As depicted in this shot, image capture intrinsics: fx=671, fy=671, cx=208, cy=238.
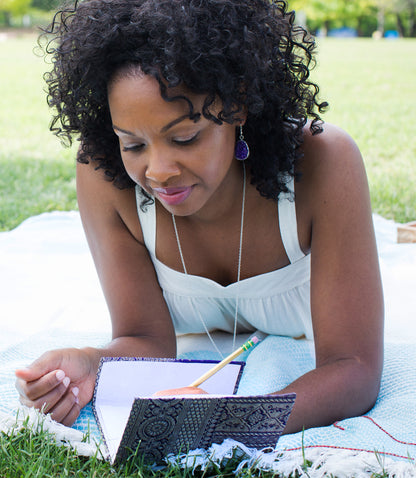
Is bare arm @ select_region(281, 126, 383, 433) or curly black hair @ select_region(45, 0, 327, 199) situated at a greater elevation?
curly black hair @ select_region(45, 0, 327, 199)

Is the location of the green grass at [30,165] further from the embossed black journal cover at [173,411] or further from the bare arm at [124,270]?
the embossed black journal cover at [173,411]

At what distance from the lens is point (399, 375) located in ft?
7.85

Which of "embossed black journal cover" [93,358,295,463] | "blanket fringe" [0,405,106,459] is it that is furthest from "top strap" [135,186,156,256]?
"blanket fringe" [0,405,106,459]

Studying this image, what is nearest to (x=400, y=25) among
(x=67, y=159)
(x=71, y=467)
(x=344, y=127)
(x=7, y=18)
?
(x=7, y=18)

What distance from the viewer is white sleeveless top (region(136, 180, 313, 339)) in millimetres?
2484

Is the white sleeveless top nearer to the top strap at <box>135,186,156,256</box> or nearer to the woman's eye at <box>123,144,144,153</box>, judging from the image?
the top strap at <box>135,186,156,256</box>

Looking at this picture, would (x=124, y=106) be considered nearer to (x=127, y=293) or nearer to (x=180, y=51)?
(x=180, y=51)

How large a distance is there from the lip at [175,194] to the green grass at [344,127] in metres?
2.67

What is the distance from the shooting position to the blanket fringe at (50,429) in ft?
6.19

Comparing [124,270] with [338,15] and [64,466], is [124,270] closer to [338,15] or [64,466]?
[64,466]

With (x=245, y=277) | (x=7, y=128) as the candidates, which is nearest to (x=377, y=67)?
(x=7, y=128)

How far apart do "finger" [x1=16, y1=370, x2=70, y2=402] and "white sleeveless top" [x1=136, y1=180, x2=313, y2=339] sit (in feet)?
2.37

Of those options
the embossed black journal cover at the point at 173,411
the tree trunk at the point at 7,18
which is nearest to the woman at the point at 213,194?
the embossed black journal cover at the point at 173,411

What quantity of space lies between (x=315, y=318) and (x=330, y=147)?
0.57 metres
